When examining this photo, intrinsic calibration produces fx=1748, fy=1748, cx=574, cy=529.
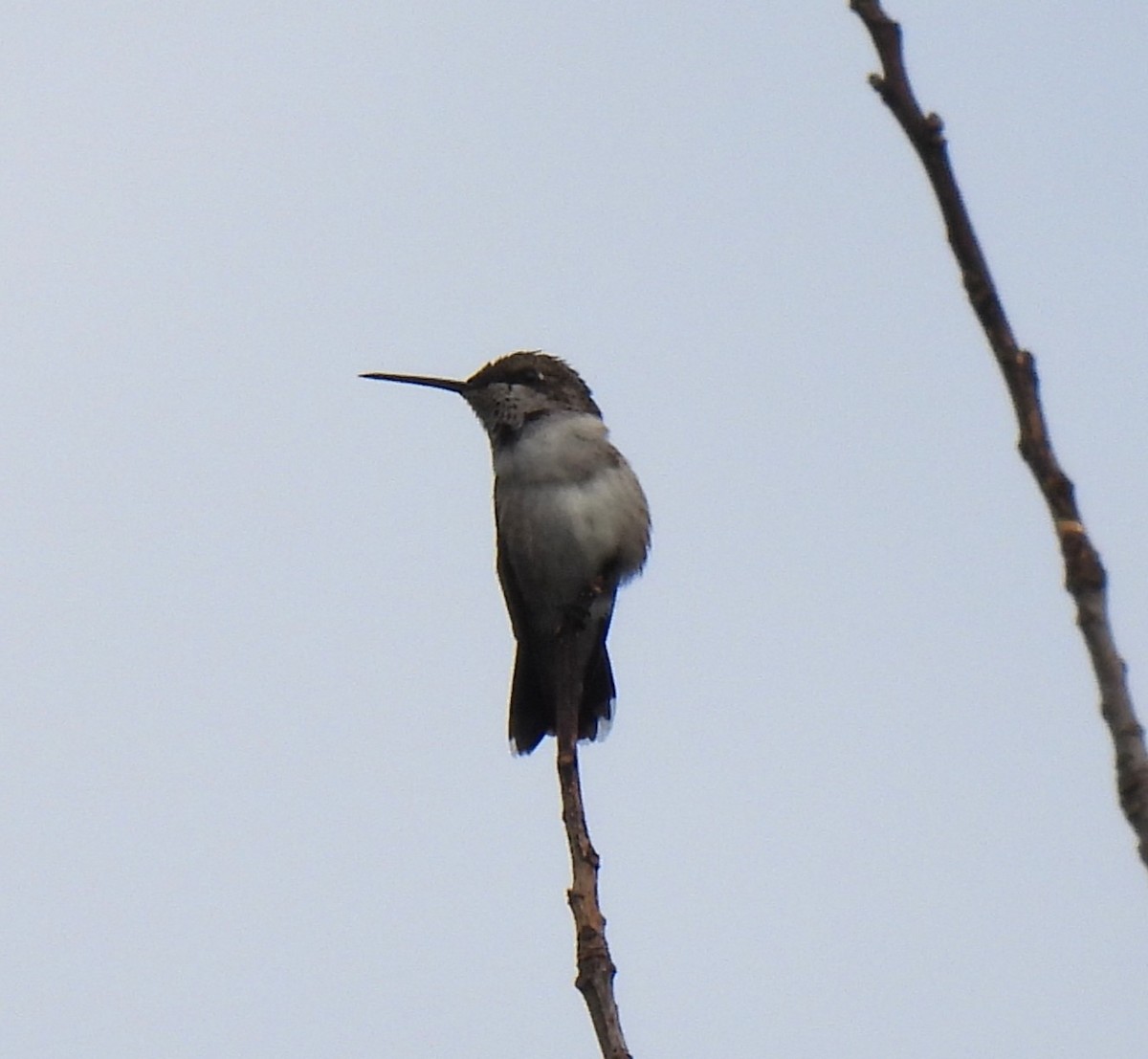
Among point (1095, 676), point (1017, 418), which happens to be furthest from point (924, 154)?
point (1095, 676)

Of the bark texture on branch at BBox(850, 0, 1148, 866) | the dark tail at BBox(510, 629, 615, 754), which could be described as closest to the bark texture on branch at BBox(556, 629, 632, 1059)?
the bark texture on branch at BBox(850, 0, 1148, 866)

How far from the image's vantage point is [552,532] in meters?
7.65

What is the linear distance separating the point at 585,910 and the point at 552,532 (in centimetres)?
432

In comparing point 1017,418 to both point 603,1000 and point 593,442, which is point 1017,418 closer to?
point 603,1000

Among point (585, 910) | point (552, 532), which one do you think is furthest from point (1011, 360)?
point (552, 532)

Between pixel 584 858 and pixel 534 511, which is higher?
pixel 534 511

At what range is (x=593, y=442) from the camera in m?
8.07

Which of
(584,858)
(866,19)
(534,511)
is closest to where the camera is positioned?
(866,19)

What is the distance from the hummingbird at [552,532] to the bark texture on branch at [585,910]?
3.10 m

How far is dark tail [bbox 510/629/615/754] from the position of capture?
7.32m

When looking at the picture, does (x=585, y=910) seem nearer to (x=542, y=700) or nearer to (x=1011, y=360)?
(x=1011, y=360)

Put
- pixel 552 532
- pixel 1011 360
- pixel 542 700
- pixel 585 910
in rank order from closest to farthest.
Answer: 1. pixel 1011 360
2. pixel 585 910
3. pixel 542 700
4. pixel 552 532

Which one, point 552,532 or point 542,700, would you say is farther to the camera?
point 552,532

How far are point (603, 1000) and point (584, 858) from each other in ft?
1.38
